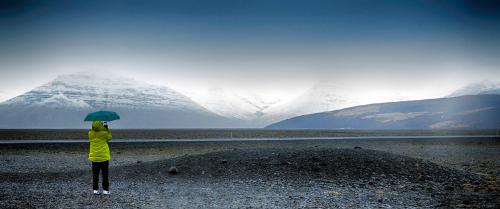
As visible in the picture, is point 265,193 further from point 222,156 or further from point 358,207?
point 222,156

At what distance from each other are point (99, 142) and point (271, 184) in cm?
776

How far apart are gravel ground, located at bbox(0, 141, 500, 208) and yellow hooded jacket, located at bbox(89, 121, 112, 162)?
1473mm

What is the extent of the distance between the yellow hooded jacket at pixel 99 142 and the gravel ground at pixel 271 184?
58.0 inches

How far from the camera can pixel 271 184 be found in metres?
20.5

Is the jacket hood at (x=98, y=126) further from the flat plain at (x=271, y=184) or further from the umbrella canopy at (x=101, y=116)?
the flat plain at (x=271, y=184)

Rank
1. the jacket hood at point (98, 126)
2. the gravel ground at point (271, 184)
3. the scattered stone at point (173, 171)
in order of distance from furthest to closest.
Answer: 1. the scattered stone at point (173, 171)
2. the jacket hood at point (98, 126)
3. the gravel ground at point (271, 184)

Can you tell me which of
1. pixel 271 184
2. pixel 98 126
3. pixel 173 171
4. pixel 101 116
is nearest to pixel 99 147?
pixel 98 126

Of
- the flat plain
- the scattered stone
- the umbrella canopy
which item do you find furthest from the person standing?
the scattered stone

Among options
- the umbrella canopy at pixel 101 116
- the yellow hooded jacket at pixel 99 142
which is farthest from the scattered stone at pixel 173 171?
the umbrella canopy at pixel 101 116

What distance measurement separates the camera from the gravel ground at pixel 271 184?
1627 centimetres

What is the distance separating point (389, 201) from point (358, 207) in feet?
6.01

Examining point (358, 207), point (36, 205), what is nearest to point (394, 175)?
point (358, 207)

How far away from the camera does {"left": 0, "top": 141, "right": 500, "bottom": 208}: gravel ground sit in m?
16.3

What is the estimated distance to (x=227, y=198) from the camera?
17219mm
